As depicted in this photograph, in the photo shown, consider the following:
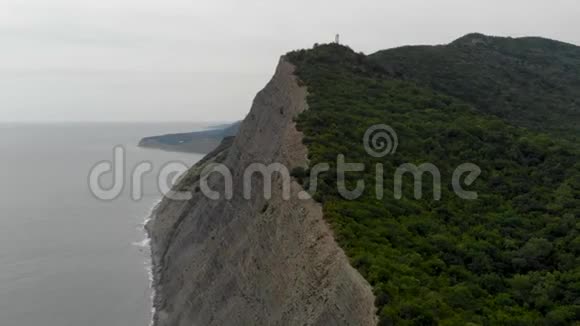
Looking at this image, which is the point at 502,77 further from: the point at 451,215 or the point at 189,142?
the point at 189,142

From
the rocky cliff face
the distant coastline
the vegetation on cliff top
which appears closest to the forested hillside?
the vegetation on cliff top

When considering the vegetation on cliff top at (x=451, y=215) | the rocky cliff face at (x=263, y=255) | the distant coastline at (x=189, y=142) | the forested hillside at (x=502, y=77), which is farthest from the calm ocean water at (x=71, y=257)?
the distant coastline at (x=189, y=142)

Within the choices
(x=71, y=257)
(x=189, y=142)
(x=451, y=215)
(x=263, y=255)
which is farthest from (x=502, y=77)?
(x=189, y=142)

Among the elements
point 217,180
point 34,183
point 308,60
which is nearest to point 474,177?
point 308,60

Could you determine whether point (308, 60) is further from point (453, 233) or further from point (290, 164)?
point (453, 233)

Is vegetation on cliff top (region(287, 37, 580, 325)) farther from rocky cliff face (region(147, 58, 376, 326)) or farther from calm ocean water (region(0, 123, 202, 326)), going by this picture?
calm ocean water (region(0, 123, 202, 326))
